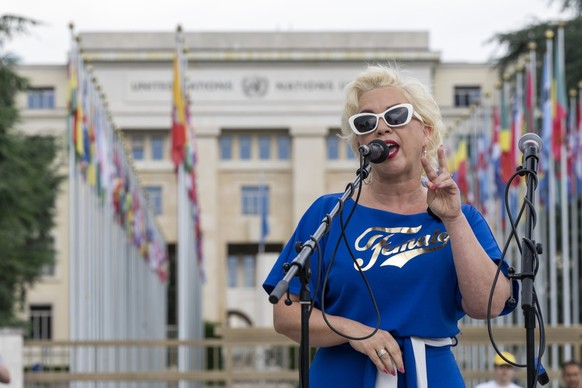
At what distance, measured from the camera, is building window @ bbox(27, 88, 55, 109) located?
77.6m

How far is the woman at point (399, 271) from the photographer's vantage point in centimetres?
393

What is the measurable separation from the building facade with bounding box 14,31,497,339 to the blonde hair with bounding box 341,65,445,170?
228ft

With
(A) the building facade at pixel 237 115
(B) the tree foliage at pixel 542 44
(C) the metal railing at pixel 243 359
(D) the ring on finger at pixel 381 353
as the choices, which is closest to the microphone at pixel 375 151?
(D) the ring on finger at pixel 381 353

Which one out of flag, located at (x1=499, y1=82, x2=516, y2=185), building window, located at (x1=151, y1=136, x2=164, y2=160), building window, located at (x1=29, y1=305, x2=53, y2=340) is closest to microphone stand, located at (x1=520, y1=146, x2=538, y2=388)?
flag, located at (x1=499, y1=82, x2=516, y2=185)

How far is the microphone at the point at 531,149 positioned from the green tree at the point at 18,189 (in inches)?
1056

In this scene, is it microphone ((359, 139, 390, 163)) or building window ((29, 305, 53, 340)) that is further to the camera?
building window ((29, 305, 53, 340))

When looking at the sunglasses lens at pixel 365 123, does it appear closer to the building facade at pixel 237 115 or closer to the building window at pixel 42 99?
the building facade at pixel 237 115

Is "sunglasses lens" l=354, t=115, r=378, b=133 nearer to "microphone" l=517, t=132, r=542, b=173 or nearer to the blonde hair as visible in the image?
the blonde hair

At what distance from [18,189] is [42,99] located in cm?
4503

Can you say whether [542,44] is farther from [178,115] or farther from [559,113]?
[178,115]

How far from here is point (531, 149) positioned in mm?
4234

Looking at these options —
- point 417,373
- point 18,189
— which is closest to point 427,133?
point 417,373

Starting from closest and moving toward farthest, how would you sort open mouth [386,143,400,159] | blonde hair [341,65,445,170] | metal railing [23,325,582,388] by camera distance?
open mouth [386,143,400,159] < blonde hair [341,65,445,170] < metal railing [23,325,582,388]

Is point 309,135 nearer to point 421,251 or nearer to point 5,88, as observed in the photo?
point 5,88
